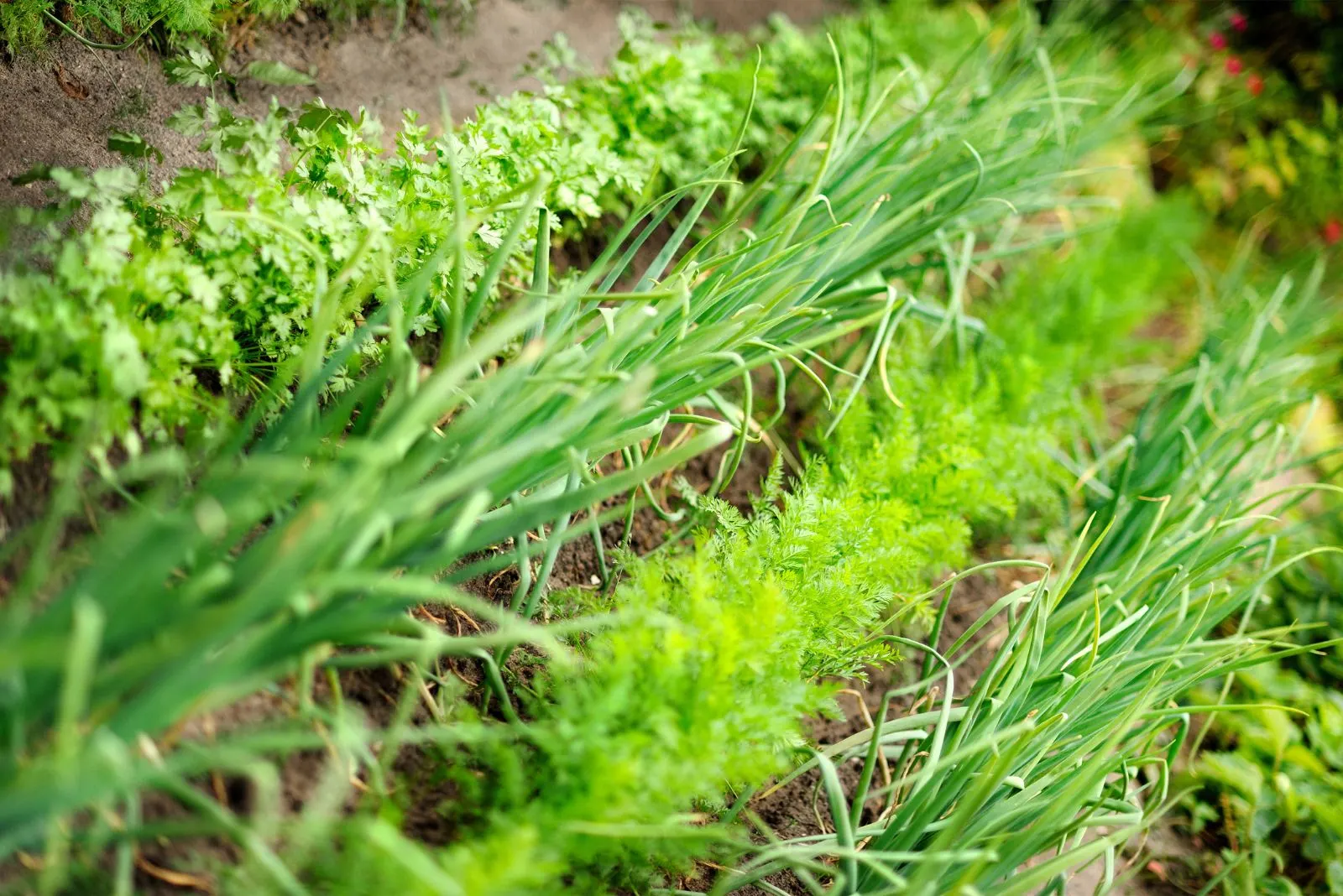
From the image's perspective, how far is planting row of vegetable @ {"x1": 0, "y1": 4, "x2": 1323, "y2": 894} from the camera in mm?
928

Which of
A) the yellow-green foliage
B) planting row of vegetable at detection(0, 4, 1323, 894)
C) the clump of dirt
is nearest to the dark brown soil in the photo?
planting row of vegetable at detection(0, 4, 1323, 894)

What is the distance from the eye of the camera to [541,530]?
1.50 metres

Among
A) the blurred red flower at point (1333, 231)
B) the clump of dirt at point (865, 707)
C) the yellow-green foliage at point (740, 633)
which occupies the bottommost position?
the clump of dirt at point (865, 707)

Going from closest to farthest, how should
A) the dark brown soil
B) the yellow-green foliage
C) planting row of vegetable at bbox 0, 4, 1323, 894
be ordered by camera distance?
planting row of vegetable at bbox 0, 4, 1323, 894, the yellow-green foliage, the dark brown soil

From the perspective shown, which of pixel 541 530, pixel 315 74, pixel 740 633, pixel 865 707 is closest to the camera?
pixel 740 633

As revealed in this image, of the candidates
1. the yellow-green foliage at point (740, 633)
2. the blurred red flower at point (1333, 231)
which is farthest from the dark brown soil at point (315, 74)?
the blurred red flower at point (1333, 231)

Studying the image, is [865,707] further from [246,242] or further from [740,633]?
[246,242]

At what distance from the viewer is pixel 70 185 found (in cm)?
123

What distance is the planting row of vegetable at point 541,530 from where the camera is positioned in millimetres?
928

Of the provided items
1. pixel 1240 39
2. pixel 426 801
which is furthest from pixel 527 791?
pixel 1240 39

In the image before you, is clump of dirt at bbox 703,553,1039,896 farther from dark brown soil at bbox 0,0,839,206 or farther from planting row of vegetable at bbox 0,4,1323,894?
dark brown soil at bbox 0,0,839,206

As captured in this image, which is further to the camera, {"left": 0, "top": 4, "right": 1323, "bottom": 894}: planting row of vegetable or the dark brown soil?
the dark brown soil

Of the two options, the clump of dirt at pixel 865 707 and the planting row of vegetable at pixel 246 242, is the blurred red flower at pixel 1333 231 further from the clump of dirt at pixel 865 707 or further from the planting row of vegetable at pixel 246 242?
the planting row of vegetable at pixel 246 242

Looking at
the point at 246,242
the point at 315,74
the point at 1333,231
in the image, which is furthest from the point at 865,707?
the point at 1333,231
